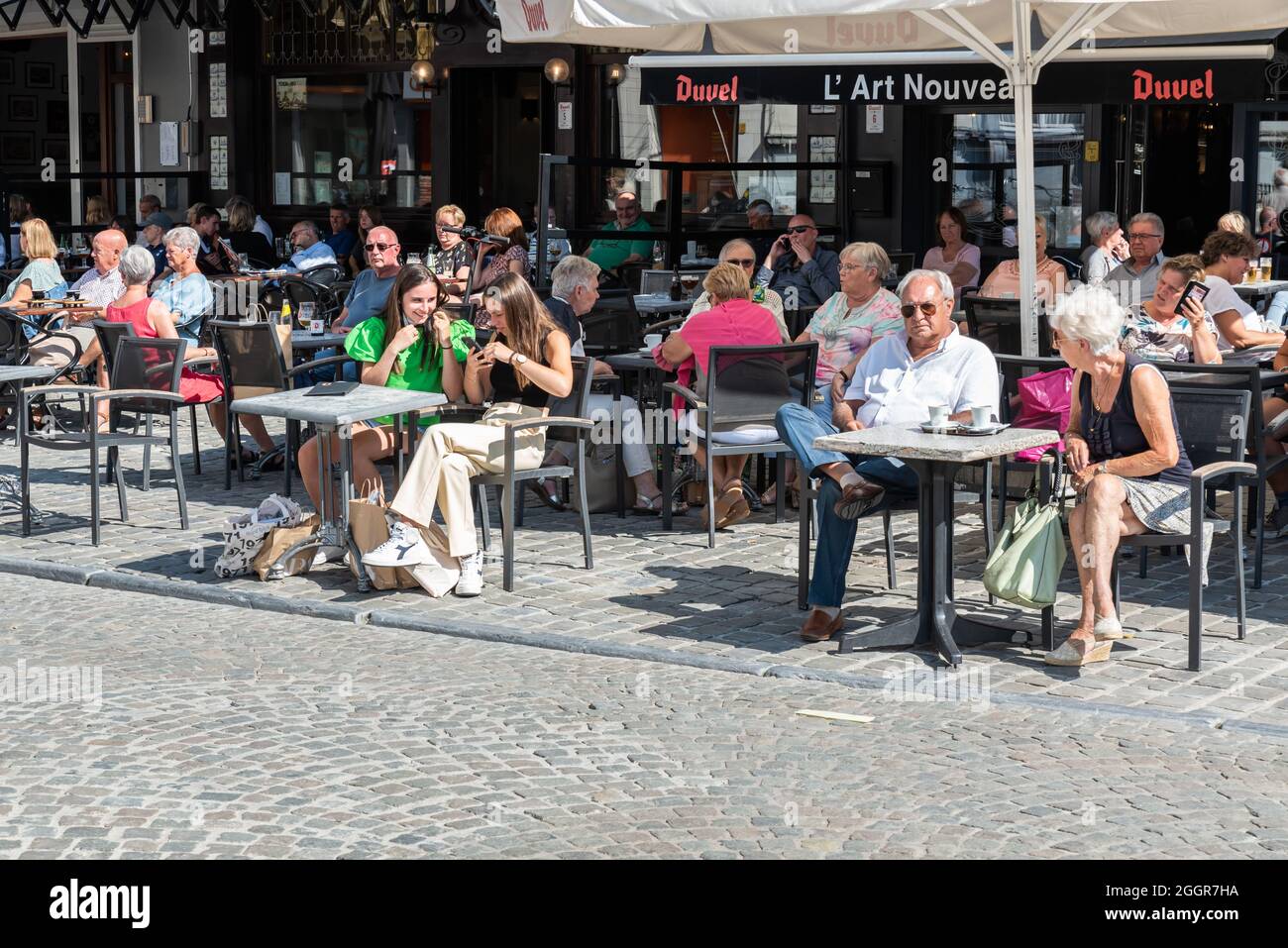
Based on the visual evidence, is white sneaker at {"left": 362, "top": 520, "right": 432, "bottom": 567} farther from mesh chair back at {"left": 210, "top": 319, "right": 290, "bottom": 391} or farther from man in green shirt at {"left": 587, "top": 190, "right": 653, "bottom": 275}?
man in green shirt at {"left": 587, "top": 190, "right": 653, "bottom": 275}

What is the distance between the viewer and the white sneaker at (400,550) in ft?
25.6

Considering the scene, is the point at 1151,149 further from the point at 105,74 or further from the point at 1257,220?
the point at 105,74

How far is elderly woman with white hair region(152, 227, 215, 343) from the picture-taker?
1149 centimetres

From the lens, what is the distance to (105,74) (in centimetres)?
2169

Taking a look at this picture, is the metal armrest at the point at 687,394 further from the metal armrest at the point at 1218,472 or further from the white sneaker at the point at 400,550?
the metal armrest at the point at 1218,472

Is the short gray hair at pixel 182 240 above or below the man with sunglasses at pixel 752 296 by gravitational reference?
above

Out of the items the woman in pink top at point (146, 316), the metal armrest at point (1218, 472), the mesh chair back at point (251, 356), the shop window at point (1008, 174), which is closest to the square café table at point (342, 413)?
the mesh chair back at point (251, 356)

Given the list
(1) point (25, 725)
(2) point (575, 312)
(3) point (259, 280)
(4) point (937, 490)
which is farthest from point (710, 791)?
(3) point (259, 280)

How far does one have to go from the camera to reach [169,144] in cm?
2062

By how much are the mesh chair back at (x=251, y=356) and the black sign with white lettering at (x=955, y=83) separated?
12.6 ft

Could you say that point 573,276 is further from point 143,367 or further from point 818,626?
point 818,626

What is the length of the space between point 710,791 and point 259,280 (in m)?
10.3

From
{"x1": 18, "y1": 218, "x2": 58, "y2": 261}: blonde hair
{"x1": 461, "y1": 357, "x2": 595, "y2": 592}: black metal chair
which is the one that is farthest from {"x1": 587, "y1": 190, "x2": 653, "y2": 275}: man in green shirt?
{"x1": 461, "y1": 357, "x2": 595, "y2": 592}: black metal chair

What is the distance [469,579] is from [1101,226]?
6339mm
